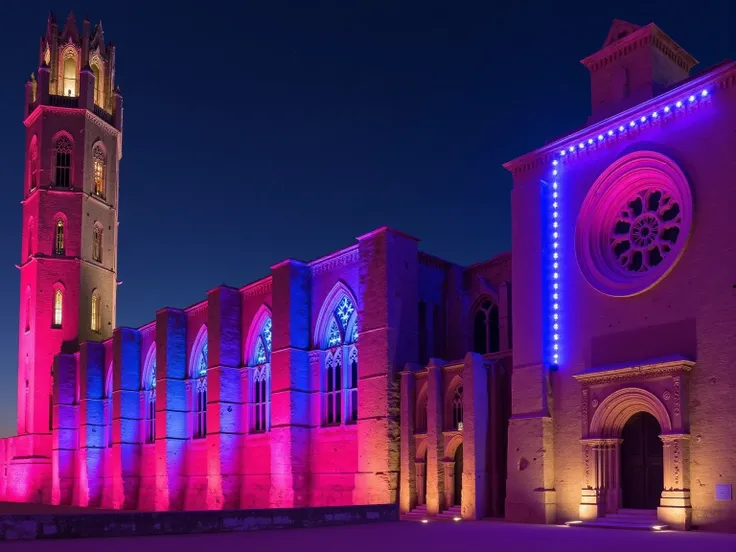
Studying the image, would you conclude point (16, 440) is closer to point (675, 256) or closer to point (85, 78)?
point (85, 78)

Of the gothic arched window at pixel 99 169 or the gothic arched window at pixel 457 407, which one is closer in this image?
the gothic arched window at pixel 457 407

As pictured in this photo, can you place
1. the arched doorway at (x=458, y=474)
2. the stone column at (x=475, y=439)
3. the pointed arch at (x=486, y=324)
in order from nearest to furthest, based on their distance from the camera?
the stone column at (x=475, y=439) → the arched doorway at (x=458, y=474) → the pointed arch at (x=486, y=324)

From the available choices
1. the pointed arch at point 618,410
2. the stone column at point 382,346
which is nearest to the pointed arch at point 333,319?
the stone column at point 382,346

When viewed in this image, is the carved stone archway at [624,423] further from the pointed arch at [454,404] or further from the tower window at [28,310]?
the tower window at [28,310]

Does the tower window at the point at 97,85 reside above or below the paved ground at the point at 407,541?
above

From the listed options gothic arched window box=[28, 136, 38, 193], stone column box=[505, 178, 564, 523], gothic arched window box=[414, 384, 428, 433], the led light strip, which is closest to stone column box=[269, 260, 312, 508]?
gothic arched window box=[414, 384, 428, 433]

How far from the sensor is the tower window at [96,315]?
5322 centimetres

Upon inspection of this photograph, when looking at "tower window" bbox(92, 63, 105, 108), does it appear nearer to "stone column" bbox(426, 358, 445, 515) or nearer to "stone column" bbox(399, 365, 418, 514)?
"stone column" bbox(399, 365, 418, 514)

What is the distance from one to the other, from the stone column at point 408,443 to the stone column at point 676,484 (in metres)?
10.3

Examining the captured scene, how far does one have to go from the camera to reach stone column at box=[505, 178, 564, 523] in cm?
2394

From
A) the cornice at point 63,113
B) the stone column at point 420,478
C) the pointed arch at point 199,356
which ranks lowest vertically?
the stone column at point 420,478

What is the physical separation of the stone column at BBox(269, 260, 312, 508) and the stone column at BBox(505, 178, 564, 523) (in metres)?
11.0

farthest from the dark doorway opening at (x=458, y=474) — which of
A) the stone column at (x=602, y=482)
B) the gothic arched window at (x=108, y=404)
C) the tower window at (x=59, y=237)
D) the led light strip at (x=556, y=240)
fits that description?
the tower window at (x=59, y=237)

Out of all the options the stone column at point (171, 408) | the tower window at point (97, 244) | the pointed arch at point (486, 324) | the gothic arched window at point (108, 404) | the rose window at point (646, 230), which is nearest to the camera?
the rose window at point (646, 230)
